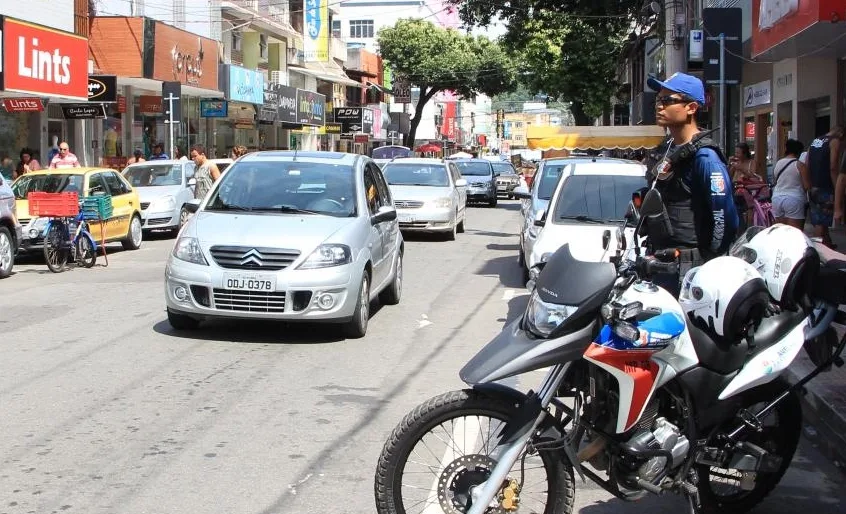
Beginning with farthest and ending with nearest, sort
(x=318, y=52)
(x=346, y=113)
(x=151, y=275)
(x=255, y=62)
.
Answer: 1. (x=346, y=113)
2. (x=318, y=52)
3. (x=255, y=62)
4. (x=151, y=275)

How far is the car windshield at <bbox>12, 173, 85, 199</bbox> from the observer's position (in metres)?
16.9

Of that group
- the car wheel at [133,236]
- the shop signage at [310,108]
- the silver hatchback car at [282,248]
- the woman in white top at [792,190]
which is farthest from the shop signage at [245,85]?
the silver hatchback car at [282,248]

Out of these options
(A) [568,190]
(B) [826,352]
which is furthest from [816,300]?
(A) [568,190]

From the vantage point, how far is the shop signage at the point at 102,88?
26312 mm

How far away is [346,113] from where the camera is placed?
57094mm

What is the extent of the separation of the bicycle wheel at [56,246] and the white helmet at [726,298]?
38.6 ft

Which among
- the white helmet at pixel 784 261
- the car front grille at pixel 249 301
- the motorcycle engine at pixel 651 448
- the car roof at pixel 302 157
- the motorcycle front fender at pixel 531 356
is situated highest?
the car roof at pixel 302 157

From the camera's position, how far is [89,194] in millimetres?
16984

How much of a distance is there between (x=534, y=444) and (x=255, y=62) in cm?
4253

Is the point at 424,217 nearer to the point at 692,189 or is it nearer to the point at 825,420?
the point at 825,420

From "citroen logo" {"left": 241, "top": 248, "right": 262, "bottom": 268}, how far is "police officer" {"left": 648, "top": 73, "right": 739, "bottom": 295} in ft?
14.1

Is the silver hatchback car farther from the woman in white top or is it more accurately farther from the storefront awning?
the storefront awning

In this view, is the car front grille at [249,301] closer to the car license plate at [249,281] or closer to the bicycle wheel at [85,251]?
the car license plate at [249,281]

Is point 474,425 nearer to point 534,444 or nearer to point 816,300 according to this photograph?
point 534,444
